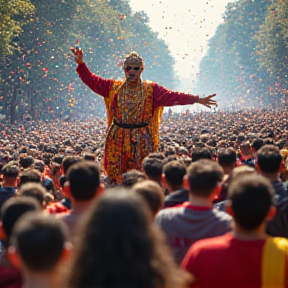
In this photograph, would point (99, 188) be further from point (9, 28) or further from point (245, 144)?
point (9, 28)

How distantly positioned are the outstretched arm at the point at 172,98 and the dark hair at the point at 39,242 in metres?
6.03

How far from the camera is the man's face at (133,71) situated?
8469 mm

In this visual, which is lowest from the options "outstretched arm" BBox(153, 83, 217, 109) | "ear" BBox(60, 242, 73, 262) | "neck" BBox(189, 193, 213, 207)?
"neck" BBox(189, 193, 213, 207)

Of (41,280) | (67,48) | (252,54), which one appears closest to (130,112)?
(41,280)

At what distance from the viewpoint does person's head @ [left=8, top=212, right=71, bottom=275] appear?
254 centimetres

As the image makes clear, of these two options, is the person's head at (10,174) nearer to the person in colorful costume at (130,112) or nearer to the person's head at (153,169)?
the person's head at (153,169)

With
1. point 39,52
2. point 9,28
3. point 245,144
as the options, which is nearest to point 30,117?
point 39,52

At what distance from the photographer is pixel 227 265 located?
3.35 m

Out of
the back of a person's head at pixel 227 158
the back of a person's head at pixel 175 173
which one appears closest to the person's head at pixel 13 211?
the back of a person's head at pixel 175 173

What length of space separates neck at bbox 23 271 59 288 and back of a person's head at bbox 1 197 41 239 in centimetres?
109

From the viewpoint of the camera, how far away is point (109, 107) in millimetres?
8805

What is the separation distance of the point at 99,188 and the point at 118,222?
2.24 meters

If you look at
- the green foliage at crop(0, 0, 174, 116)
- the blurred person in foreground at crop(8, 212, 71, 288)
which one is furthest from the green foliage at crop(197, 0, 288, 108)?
the blurred person in foreground at crop(8, 212, 71, 288)

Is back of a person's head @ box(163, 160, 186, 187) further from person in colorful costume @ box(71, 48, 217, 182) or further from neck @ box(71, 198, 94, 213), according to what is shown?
person in colorful costume @ box(71, 48, 217, 182)
